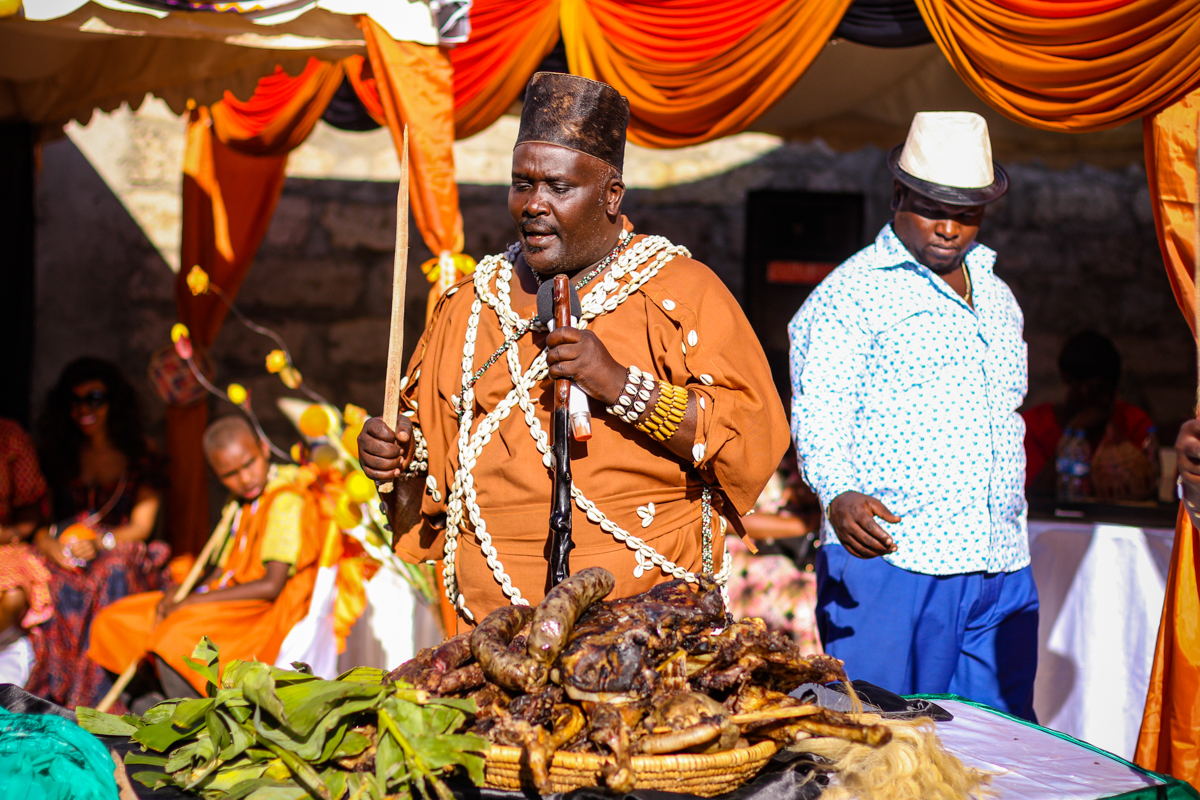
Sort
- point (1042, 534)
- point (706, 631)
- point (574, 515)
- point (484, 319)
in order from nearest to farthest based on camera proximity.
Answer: point (706, 631)
point (574, 515)
point (484, 319)
point (1042, 534)

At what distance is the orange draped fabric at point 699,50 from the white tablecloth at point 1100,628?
6.83 ft

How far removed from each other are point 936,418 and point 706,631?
1.44 metres

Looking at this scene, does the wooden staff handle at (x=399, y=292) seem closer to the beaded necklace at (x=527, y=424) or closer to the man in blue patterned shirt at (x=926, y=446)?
Answer: the beaded necklace at (x=527, y=424)

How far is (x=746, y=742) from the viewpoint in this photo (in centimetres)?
159

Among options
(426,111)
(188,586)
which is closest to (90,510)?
(188,586)

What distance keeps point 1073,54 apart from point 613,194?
6.95ft

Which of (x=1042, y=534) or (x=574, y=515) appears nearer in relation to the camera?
(x=574, y=515)

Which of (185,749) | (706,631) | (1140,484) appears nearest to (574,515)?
(706,631)

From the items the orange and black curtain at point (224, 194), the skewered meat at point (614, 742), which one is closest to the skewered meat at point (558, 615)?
the skewered meat at point (614, 742)

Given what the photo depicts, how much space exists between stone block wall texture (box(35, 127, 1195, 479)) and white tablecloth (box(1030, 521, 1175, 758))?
3203 millimetres

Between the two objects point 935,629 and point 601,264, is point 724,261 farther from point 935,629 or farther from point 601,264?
point 601,264

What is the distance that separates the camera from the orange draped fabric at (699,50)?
12.7 feet

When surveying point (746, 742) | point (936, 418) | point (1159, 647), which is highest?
point (936, 418)

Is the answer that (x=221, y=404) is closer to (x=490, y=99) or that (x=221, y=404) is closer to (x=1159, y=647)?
(x=490, y=99)
